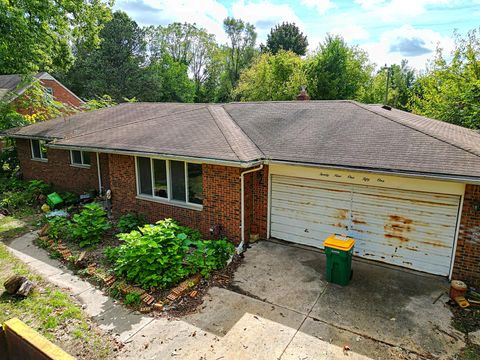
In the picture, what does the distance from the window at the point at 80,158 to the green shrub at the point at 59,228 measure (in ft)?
11.4

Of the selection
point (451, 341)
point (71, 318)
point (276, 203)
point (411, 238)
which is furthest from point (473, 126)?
point (71, 318)

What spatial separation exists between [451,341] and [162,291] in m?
5.17

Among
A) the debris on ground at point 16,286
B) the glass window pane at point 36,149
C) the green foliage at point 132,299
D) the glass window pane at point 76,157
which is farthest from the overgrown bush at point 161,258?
the glass window pane at point 36,149

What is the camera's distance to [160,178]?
969cm

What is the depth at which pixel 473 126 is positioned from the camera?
14703mm

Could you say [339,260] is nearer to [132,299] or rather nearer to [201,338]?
[201,338]

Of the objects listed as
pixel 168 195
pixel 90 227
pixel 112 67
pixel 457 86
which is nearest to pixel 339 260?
pixel 168 195

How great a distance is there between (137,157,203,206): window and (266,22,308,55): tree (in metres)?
40.9

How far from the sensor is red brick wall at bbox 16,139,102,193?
13047 mm

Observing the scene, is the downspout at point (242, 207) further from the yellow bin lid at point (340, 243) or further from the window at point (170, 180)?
the yellow bin lid at point (340, 243)

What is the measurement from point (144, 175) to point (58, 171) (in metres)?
6.47

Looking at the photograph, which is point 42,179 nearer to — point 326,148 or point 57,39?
point 57,39

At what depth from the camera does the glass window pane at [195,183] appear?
8.82 metres

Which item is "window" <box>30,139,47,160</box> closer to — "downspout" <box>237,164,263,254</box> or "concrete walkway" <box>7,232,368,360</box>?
"concrete walkway" <box>7,232,368,360</box>
